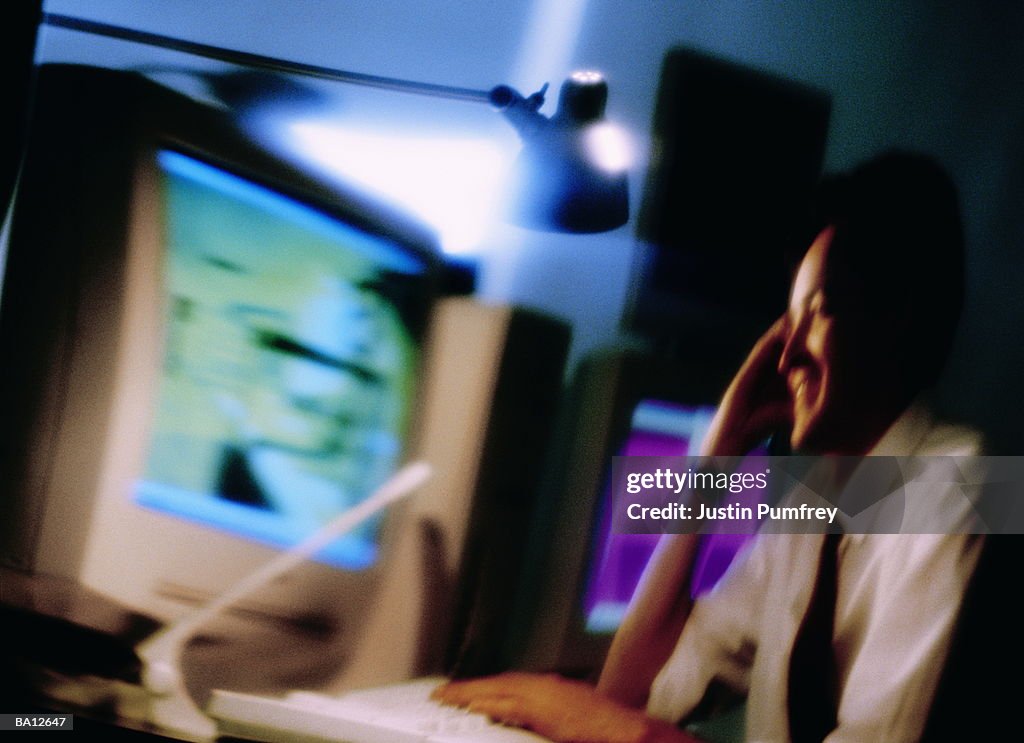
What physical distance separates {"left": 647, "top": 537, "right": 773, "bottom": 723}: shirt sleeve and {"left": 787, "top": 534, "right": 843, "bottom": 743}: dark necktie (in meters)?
0.05

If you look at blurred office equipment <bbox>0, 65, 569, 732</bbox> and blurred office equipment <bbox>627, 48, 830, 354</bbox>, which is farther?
blurred office equipment <bbox>627, 48, 830, 354</bbox>

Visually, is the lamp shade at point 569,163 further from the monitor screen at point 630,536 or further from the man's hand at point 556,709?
the man's hand at point 556,709

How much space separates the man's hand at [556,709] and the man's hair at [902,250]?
1.74 ft

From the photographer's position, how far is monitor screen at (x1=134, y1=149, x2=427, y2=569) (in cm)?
74

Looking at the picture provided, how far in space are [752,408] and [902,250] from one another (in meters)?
0.26

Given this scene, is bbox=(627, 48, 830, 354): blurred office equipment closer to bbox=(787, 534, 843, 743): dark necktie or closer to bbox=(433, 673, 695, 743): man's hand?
bbox=(787, 534, 843, 743): dark necktie

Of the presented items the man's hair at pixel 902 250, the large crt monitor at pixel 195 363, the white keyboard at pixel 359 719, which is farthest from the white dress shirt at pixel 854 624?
the large crt monitor at pixel 195 363

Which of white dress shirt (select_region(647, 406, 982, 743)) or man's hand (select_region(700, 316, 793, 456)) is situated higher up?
man's hand (select_region(700, 316, 793, 456))

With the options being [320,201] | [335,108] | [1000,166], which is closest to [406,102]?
[335,108]

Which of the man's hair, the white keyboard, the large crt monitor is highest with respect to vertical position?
the man's hair

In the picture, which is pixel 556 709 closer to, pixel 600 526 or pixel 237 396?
pixel 600 526

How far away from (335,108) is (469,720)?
0.79m

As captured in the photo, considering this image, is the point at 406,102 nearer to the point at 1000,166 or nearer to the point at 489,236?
the point at 489,236

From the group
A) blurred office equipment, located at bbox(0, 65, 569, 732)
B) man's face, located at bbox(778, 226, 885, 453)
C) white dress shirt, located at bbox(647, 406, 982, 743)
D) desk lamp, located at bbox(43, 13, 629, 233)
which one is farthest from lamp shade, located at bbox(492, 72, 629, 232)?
white dress shirt, located at bbox(647, 406, 982, 743)
